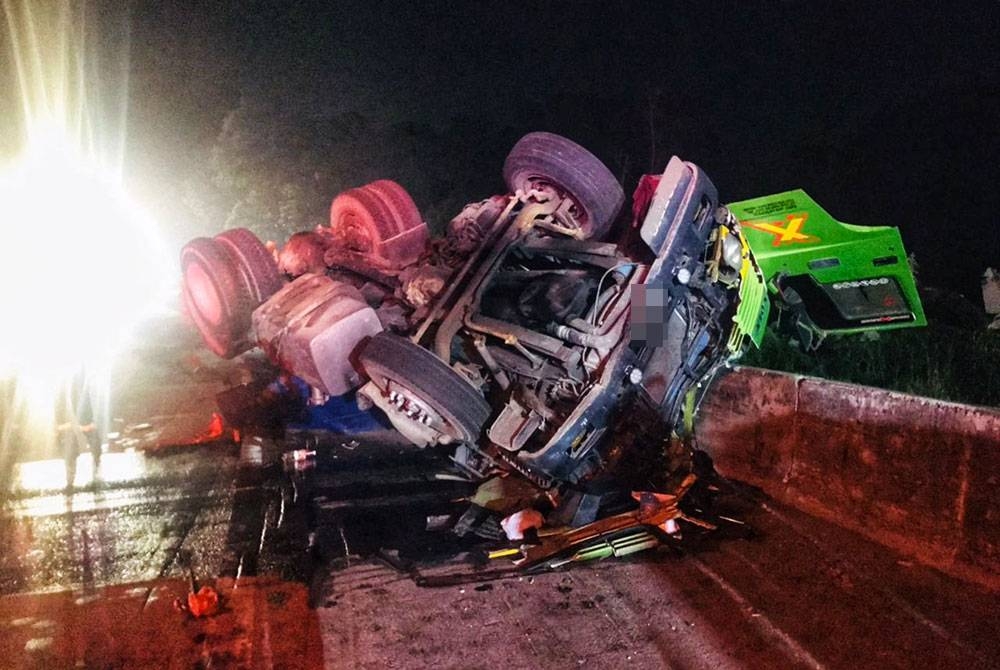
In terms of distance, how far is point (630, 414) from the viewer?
159 inches

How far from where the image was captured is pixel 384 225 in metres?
5.89

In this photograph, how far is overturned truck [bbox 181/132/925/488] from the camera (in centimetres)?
400

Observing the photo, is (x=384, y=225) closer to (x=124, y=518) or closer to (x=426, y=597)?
(x=124, y=518)

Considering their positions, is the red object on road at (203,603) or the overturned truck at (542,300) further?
the overturned truck at (542,300)

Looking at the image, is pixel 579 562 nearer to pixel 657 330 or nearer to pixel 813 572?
pixel 813 572

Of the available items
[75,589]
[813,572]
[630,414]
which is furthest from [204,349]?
[813,572]

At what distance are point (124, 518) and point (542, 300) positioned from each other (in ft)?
9.89

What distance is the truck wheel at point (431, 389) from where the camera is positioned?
13.0 feet

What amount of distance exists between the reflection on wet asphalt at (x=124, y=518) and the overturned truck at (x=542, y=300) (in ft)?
3.35

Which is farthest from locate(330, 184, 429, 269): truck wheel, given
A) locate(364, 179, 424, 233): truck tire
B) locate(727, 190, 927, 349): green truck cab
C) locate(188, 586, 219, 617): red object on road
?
locate(188, 586, 219, 617): red object on road

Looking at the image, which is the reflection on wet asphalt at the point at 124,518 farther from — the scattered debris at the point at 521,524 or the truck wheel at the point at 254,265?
the scattered debris at the point at 521,524

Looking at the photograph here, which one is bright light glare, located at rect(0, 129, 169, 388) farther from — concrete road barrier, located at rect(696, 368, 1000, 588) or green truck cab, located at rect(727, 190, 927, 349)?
green truck cab, located at rect(727, 190, 927, 349)

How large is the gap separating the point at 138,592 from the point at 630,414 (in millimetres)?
2825

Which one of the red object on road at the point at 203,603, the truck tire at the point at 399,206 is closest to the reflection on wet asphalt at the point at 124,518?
the red object on road at the point at 203,603
